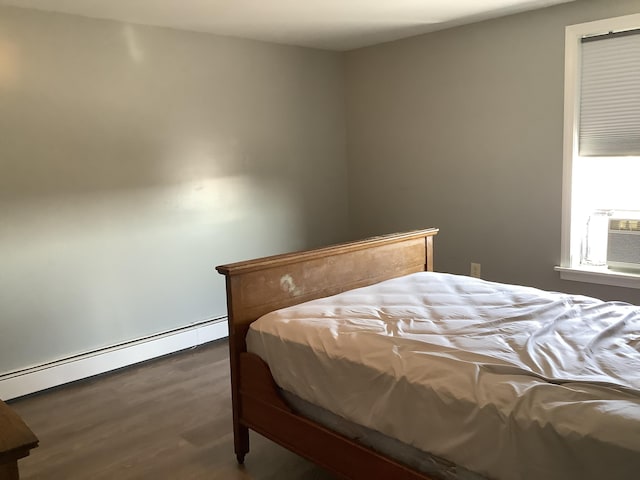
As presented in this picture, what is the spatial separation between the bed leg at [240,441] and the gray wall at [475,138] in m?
2.17

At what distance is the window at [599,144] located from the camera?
311 cm

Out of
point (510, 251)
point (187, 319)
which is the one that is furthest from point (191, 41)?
point (510, 251)

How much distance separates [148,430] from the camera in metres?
2.68

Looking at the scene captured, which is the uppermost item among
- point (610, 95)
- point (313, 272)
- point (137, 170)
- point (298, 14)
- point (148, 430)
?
point (298, 14)

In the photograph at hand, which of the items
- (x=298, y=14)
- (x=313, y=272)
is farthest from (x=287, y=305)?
(x=298, y=14)

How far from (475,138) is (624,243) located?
116cm

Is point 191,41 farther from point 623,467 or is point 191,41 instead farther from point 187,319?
point 623,467

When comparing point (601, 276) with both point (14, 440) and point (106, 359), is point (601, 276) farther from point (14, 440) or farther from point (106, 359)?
point (14, 440)

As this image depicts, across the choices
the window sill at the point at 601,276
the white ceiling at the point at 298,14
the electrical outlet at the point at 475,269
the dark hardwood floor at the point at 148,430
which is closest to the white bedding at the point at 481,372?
the dark hardwood floor at the point at 148,430

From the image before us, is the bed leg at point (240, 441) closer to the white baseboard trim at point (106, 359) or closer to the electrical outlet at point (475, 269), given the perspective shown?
the white baseboard trim at point (106, 359)

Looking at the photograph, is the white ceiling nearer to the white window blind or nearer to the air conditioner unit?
the white window blind

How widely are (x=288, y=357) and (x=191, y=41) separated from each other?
Result: 2484mm

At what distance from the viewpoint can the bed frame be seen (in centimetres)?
187

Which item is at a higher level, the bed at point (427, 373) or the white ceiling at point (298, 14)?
the white ceiling at point (298, 14)
